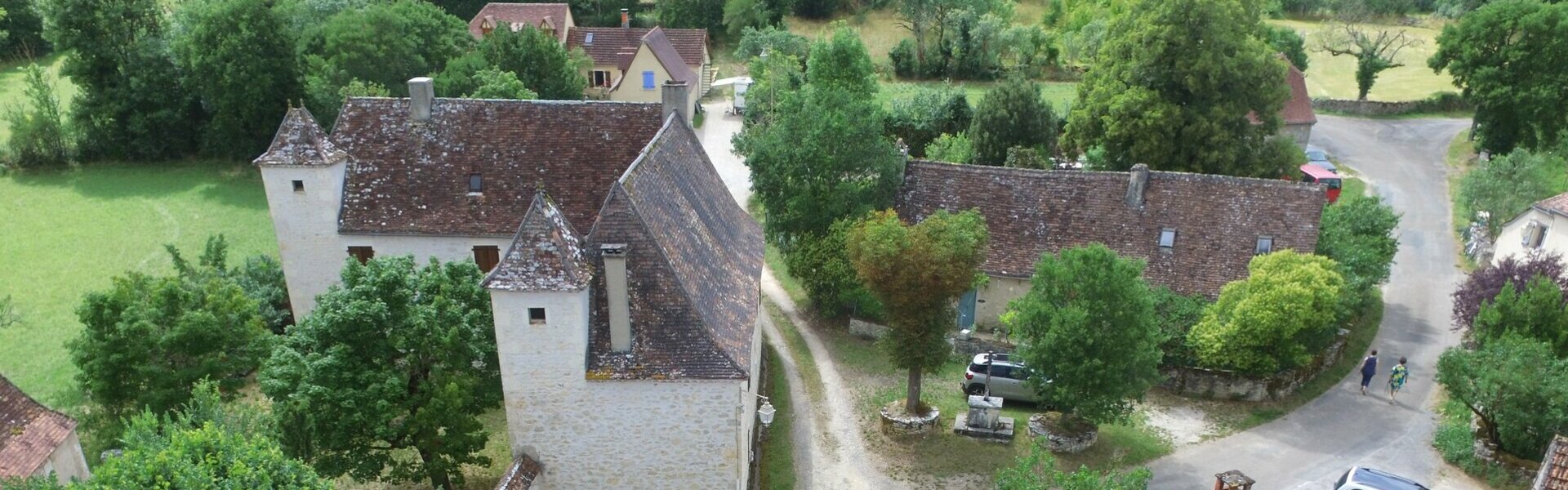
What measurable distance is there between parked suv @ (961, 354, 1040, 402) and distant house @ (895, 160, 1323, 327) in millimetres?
4533

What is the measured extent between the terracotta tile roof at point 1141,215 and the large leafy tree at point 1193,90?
6723mm

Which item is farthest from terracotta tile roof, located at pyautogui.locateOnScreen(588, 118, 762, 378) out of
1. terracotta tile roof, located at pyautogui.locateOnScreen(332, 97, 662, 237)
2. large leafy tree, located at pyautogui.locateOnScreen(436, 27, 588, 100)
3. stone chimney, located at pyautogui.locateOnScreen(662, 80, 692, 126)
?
large leafy tree, located at pyautogui.locateOnScreen(436, 27, 588, 100)

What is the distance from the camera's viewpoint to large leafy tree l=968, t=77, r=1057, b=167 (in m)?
51.8

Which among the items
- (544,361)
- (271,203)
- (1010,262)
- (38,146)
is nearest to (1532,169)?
(1010,262)

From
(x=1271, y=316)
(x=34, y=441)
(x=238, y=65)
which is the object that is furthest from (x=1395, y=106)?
(x=34, y=441)

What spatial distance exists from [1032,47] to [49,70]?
72.5 metres

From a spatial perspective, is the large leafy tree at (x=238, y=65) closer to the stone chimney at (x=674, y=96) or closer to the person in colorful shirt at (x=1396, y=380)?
the stone chimney at (x=674, y=96)

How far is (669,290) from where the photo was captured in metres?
23.8

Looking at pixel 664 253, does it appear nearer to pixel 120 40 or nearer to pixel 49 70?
pixel 120 40

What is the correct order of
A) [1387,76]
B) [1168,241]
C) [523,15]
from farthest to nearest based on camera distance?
[1387,76] → [523,15] → [1168,241]

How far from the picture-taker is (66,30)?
56.7m

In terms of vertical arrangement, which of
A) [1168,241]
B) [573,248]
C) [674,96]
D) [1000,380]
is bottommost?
[1000,380]

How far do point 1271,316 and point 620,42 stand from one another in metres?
50.8

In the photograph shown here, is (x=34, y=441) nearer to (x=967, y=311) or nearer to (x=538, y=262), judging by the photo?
(x=538, y=262)
